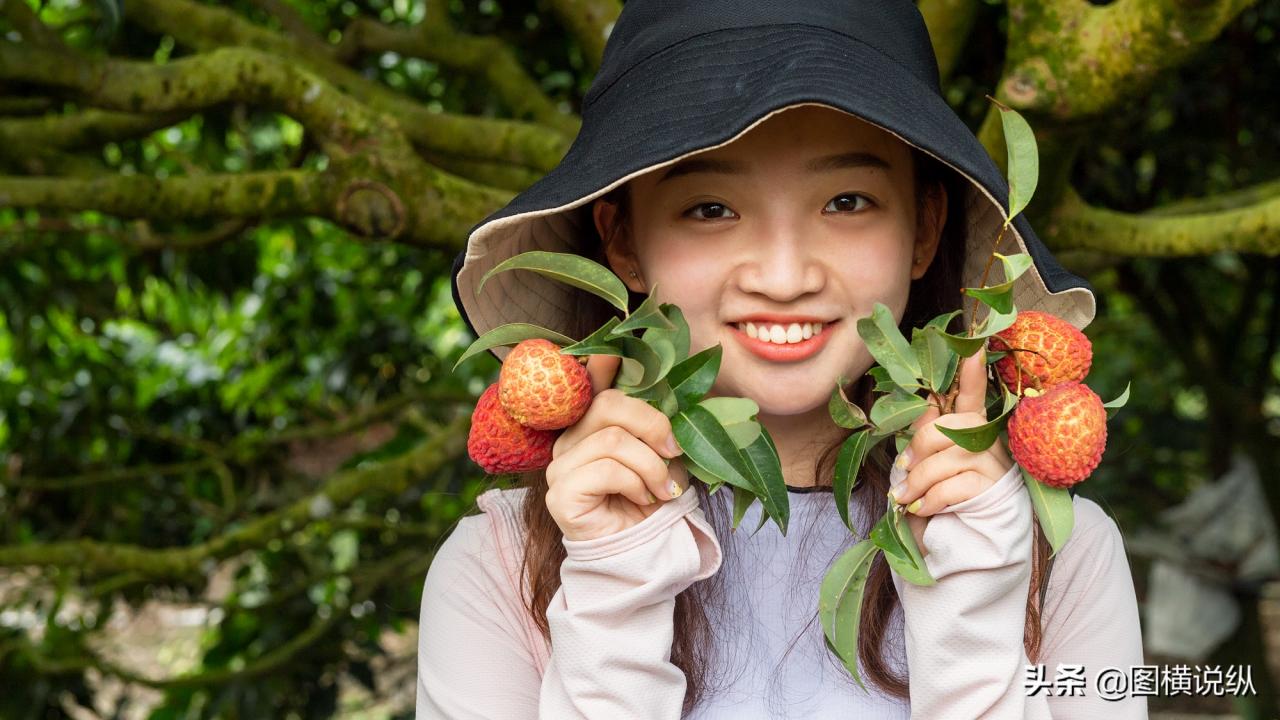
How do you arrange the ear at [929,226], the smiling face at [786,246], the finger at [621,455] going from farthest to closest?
the ear at [929,226], the smiling face at [786,246], the finger at [621,455]

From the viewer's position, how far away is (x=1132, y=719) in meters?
1.28

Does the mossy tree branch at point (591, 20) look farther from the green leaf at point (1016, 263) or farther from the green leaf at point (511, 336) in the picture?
the green leaf at point (1016, 263)

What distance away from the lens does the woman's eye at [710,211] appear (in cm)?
124

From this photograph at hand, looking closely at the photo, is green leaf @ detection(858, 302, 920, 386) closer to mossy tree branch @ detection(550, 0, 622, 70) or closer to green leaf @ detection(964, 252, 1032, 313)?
green leaf @ detection(964, 252, 1032, 313)

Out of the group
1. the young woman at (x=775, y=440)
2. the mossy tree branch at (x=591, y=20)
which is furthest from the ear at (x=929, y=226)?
the mossy tree branch at (x=591, y=20)

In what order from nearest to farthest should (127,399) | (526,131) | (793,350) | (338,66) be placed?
(793,350) < (526,131) < (338,66) < (127,399)

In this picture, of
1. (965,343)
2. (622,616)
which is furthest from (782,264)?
(622,616)

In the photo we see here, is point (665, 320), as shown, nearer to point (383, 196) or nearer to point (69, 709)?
point (383, 196)

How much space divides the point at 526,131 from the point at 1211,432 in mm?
2750

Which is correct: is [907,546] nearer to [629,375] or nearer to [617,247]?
[629,375]

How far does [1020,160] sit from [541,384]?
439 mm

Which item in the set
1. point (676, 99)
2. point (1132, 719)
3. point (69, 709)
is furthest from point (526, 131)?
point (69, 709)

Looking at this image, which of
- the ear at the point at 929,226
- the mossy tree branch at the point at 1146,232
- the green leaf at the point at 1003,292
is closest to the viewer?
the green leaf at the point at 1003,292

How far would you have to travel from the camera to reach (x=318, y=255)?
351 centimetres
